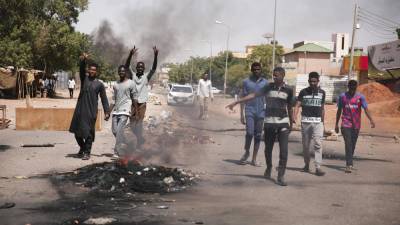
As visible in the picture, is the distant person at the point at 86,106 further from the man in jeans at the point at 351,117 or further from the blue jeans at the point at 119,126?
the man in jeans at the point at 351,117

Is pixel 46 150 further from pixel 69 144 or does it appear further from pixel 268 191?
pixel 268 191

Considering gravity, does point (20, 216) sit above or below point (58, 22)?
below

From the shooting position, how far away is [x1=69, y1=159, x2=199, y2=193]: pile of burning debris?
7.37 meters

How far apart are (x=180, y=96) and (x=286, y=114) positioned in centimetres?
2724

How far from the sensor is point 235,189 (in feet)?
24.8

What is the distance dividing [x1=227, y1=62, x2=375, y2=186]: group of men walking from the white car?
81.3ft

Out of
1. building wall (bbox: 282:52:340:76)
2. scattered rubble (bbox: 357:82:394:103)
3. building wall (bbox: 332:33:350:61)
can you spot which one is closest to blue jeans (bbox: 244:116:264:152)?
scattered rubble (bbox: 357:82:394:103)

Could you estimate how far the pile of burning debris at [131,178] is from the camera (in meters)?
7.37

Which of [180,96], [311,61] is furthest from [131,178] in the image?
[311,61]

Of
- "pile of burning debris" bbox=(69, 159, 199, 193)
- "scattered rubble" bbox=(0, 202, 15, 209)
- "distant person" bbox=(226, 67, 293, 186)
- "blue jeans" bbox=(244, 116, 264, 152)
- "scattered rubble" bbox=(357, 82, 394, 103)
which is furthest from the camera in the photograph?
"scattered rubble" bbox=(357, 82, 394, 103)

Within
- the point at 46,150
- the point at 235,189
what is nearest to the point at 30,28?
the point at 46,150

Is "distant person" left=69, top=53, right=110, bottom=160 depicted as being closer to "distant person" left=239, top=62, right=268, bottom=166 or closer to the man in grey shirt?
the man in grey shirt

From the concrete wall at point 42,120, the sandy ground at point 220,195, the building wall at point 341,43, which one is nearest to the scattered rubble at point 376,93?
the concrete wall at point 42,120

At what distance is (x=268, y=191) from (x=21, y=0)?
105ft
